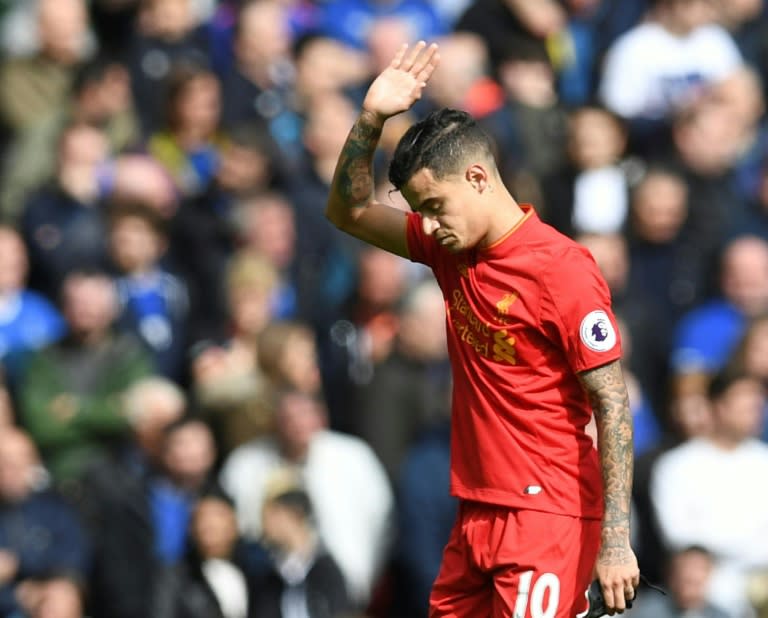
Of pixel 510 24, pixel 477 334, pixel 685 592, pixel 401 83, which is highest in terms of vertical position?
pixel 510 24

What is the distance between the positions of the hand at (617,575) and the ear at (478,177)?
4.02ft

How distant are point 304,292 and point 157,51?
2256 millimetres

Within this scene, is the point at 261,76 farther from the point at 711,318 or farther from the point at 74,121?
the point at 711,318

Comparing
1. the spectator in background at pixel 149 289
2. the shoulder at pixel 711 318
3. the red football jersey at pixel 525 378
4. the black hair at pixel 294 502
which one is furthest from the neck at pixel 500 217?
the shoulder at pixel 711 318

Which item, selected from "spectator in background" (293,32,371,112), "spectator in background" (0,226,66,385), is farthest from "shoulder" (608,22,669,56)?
"spectator in background" (0,226,66,385)

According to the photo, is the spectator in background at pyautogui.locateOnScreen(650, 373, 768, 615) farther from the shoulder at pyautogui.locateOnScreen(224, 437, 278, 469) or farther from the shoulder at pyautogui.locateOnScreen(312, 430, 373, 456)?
the shoulder at pyautogui.locateOnScreen(224, 437, 278, 469)

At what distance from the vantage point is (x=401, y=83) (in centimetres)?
650

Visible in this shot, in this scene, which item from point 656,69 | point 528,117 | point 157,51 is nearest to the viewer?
point 528,117

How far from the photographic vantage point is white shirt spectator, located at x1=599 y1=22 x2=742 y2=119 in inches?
508

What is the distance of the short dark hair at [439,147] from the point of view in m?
6.29

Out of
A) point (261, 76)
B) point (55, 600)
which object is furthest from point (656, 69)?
point (55, 600)

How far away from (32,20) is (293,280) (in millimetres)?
3030

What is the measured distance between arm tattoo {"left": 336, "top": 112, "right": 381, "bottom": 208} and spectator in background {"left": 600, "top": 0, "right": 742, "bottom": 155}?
20.3 ft

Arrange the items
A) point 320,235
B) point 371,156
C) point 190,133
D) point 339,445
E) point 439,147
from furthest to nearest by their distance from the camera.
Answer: point 190,133
point 320,235
point 339,445
point 371,156
point 439,147
